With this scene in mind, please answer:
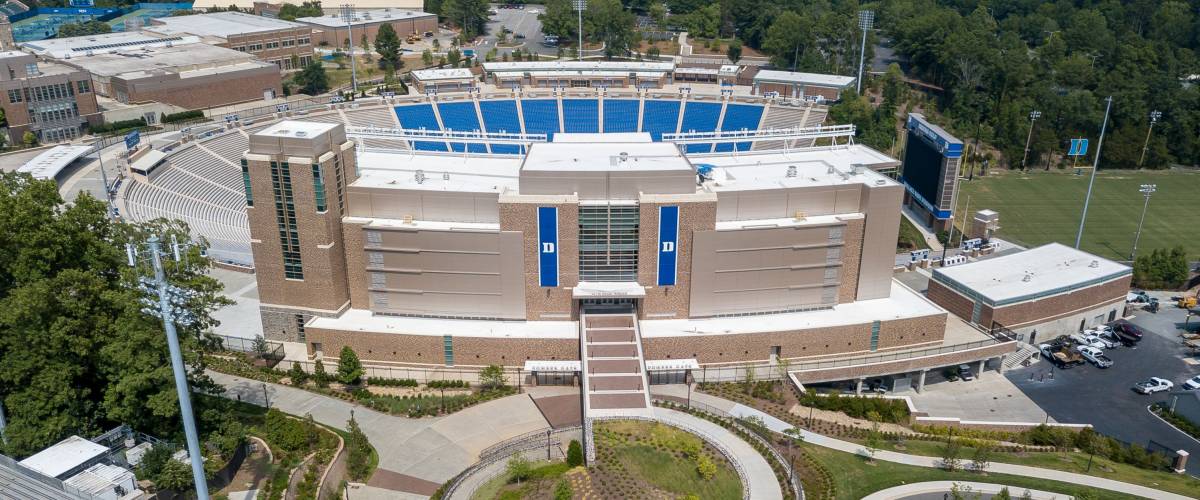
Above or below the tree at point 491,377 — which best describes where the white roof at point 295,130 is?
above

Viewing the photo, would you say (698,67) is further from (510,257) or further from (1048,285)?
(510,257)

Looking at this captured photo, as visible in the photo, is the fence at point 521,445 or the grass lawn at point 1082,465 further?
the grass lawn at point 1082,465

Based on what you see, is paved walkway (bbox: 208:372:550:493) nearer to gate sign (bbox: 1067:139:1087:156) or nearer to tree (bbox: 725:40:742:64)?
gate sign (bbox: 1067:139:1087:156)

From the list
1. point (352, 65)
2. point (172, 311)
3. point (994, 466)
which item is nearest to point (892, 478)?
point (994, 466)

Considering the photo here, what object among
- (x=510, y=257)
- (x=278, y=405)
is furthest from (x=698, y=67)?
(x=278, y=405)

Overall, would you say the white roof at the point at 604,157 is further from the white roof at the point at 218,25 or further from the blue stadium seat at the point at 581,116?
the white roof at the point at 218,25

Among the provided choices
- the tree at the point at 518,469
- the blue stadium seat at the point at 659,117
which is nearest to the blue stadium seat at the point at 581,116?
the blue stadium seat at the point at 659,117
